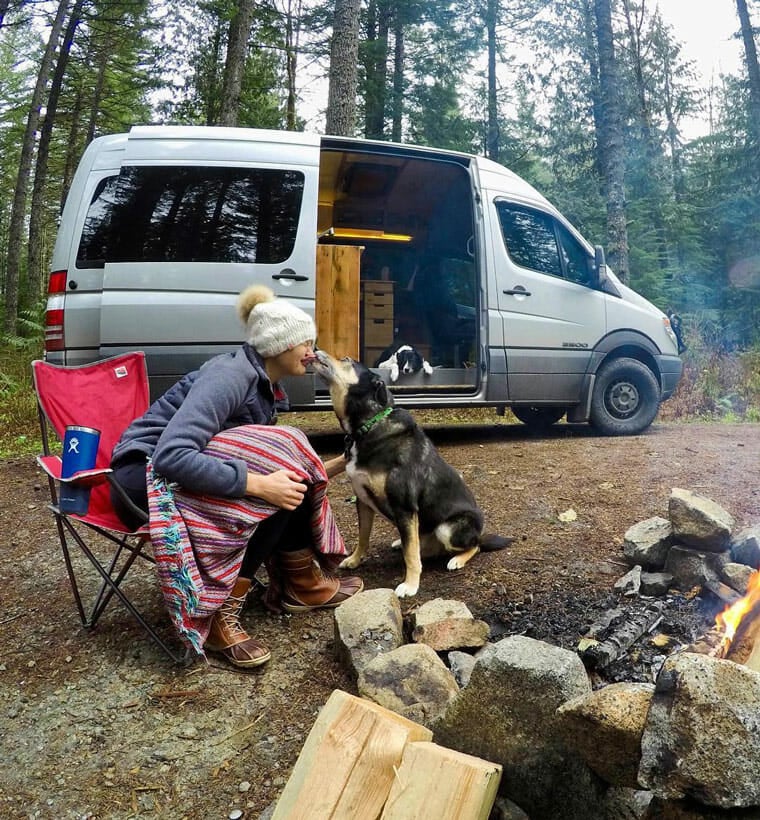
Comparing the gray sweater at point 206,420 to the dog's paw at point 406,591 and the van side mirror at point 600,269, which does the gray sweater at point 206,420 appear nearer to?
the dog's paw at point 406,591

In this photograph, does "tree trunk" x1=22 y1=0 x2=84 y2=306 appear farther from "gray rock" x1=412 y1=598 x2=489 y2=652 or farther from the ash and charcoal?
the ash and charcoal

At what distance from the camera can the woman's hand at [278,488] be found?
7.77ft

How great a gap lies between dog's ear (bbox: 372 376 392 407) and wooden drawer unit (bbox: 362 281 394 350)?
3.50 meters

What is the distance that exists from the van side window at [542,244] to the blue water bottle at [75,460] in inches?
185

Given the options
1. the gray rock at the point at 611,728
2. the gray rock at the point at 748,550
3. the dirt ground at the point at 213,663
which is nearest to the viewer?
the gray rock at the point at 611,728

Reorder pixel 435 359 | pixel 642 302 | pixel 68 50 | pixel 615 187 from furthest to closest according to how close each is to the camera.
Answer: pixel 68 50
pixel 615 187
pixel 435 359
pixel 642 302

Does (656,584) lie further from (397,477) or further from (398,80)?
(398,80)

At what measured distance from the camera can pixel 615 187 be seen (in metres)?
10.2

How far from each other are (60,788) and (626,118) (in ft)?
61.2

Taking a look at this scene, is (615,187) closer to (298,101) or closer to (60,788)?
(298,101)

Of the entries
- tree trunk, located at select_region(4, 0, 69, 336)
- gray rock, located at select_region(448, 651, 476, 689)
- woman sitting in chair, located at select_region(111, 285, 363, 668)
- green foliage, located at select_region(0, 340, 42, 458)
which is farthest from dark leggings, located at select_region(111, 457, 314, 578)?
tree trunk, located at select_region(4, 0, 69, 336)

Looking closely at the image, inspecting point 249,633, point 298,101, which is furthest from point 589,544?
point 298,101

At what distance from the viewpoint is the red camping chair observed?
2.54 metres

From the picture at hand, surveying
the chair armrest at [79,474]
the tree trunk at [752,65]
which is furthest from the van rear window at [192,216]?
the tree trunk at [752,65]
